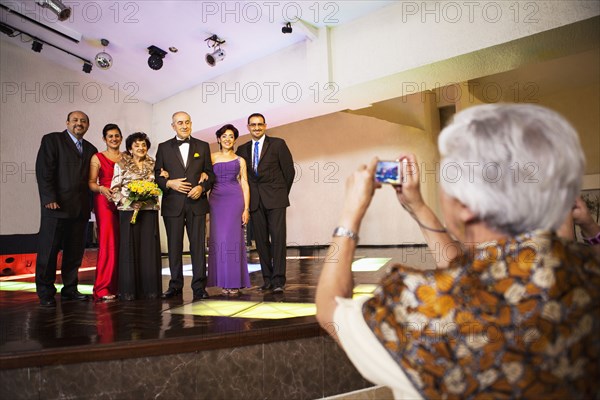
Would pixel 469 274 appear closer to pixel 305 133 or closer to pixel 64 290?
pixel 64 290

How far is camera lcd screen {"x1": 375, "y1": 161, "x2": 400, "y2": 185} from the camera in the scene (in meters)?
1.17

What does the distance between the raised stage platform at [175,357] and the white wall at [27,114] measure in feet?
20.7

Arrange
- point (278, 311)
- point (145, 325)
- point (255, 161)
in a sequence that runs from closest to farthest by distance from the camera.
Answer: point (145, 325), point (278, 311), point (255, 161)

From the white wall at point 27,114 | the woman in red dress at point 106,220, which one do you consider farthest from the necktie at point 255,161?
the white wall at point 27,114

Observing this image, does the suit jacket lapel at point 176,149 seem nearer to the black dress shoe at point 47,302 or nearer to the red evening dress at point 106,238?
the red evening dress at point 106,238

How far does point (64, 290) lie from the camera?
450 centimetres

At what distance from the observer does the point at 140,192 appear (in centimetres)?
435

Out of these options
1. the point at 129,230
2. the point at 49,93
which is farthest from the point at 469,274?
the point at 49,93

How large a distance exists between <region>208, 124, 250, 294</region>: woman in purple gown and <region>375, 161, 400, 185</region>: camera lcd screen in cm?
345

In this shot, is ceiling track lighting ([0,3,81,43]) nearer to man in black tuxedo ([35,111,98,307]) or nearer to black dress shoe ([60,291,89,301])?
man in black tuxedo ([35,111,98,307])

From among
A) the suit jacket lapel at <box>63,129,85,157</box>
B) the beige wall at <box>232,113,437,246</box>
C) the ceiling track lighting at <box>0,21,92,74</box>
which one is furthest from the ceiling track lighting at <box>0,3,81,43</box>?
the beige wall at <box>232,113,437,246</box>

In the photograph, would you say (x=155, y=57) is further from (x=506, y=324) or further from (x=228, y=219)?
(x=506, y=324)

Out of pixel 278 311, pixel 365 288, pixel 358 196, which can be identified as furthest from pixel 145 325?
pixel 358 196

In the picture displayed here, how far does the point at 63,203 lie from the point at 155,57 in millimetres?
4406
